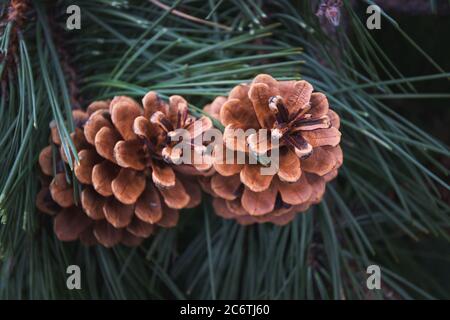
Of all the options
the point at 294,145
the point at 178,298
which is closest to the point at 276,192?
the point at 294,145
